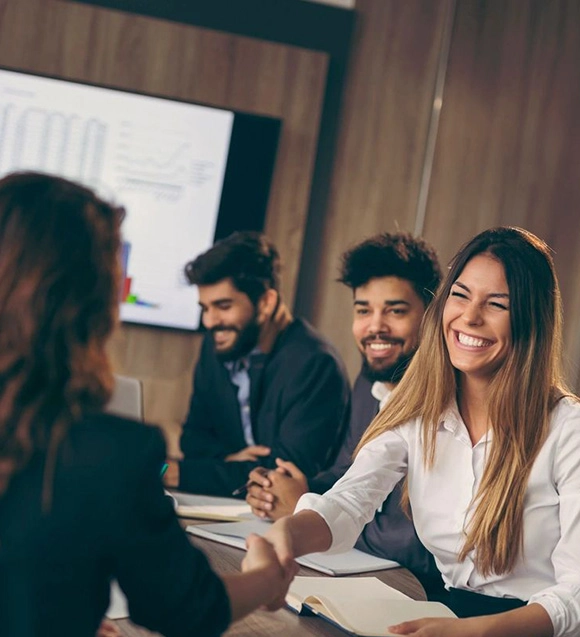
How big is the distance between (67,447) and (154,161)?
341cm

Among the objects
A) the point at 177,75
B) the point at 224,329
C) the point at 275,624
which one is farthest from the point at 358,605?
the point at 177,75

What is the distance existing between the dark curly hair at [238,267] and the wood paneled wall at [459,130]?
40.0 inches

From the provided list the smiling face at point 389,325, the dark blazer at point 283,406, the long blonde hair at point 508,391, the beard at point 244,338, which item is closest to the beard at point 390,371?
the smiling face at point 389,325

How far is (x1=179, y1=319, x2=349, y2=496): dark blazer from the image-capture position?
3.15 meters

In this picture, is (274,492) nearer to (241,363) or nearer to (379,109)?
(241,363)

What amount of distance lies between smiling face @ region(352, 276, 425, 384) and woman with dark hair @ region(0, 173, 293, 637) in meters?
1.83

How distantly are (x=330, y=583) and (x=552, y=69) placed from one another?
3233 millimetres

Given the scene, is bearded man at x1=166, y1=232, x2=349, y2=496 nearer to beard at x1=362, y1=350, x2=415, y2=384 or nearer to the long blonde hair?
beard at x1=362, y1=350, x2=415, y2=384

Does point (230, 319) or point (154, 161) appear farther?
point (154, 161)

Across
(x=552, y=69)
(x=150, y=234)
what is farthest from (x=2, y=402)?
(x=552, y=69)

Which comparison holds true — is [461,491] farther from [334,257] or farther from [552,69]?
[552,69]

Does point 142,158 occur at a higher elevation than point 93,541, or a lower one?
higher

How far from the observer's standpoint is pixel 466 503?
78.1 inches

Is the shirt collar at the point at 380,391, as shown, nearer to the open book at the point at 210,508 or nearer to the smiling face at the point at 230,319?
the open book at the point at 210,508
